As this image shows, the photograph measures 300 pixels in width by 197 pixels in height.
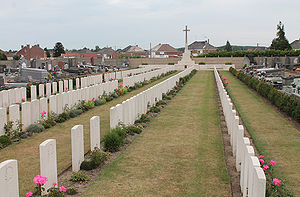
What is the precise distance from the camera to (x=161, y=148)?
752 centimetres

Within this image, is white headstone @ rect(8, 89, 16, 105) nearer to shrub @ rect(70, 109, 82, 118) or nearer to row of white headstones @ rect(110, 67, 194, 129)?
shrub @ rect(70, 109, 82, 118)

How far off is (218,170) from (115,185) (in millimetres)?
1919

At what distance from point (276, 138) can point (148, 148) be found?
335 cm

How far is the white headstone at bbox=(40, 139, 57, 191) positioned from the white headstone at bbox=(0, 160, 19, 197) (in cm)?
65

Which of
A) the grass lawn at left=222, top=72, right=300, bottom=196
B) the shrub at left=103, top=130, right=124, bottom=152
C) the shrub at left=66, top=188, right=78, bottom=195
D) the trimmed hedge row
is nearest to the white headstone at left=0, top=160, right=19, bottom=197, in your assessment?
the shrub at left=66, top=188, right=78, bottom=195

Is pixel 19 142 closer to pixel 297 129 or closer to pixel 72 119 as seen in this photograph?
pixel 72 119

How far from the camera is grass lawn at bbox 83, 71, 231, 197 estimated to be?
5207 millimetres

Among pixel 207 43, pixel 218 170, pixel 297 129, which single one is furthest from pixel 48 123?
pixel 207 43

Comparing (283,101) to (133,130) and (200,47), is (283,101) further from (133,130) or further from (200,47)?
(200,47)

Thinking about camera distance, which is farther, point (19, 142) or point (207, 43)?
point (207, 43)

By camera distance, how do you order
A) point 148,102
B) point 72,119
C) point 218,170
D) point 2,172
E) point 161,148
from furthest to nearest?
point 148,102
point 72,119
point 161,148
point 218,170
point 2,172

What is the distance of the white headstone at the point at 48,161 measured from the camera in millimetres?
4730

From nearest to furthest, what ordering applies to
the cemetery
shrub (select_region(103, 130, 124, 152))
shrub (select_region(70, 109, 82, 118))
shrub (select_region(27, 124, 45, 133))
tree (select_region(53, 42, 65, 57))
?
the cemetery → shrub (select_region(103, 130, 124, 152)) → shrub (select_region(27, 124, 45, 133)) → shrub (select_region(70, 109, 82, 118)) → tree (select_region(53, 42, 65, 57))

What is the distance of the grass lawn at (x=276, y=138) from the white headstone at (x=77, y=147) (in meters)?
3.56
